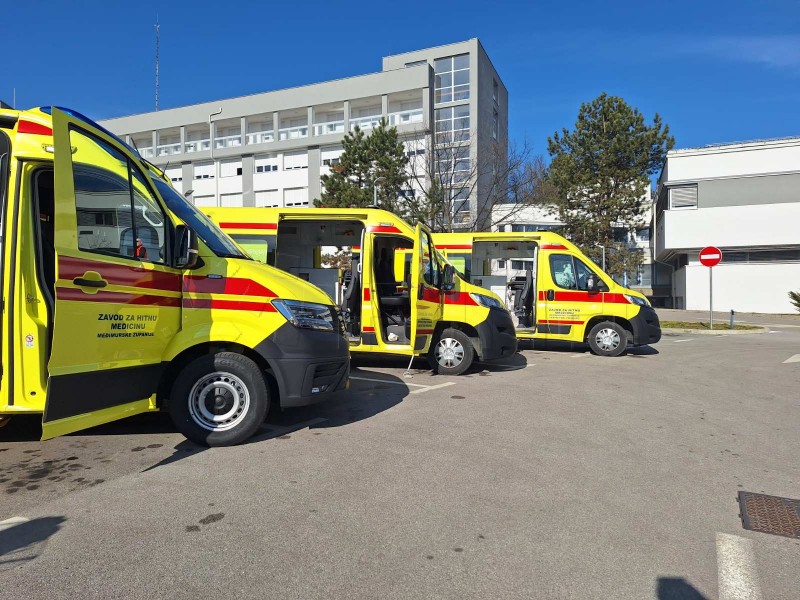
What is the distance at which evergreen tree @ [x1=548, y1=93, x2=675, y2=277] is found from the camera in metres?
38.0

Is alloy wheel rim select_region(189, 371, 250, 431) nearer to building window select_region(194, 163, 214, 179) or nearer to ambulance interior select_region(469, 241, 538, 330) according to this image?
ambulance interior select_region(469, 241, 538, 330)

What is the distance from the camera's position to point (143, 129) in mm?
53438

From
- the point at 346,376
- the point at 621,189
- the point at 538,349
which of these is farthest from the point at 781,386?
the point at 621,189

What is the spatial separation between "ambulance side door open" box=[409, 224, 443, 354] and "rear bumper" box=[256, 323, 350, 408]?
3142 mm

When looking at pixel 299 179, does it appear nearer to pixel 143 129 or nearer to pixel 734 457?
pixel 143 129

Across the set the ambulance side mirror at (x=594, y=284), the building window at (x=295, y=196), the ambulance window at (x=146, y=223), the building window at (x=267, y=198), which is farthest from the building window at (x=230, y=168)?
the ambulance window at (x=146, y=223)

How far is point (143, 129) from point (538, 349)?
52.5 m

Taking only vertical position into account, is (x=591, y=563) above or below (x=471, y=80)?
below

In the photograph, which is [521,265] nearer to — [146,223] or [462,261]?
[462,261]

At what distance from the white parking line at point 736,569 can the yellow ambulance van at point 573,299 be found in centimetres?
891

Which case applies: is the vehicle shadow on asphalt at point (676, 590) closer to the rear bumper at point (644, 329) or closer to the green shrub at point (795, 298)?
the rear bumper at point (644, 329)

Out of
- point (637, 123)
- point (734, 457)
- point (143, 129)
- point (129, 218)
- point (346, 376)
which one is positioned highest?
point (143, 129)

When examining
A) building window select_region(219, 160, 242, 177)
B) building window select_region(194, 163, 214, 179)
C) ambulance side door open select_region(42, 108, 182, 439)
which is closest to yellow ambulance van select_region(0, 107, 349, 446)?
ambulance side door open select_region(42, 108, 182, 439)

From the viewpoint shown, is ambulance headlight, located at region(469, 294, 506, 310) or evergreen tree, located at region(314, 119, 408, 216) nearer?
ambulance headlight, located at region(469, 294, 506, 310)
